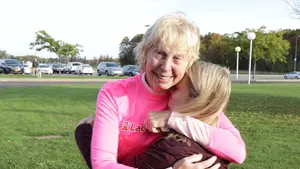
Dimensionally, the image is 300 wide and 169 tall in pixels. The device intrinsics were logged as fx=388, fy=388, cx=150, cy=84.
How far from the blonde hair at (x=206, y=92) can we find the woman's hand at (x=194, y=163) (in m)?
0.20

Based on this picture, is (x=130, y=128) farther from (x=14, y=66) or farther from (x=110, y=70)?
(x=14, y=66)

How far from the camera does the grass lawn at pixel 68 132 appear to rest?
6.15m

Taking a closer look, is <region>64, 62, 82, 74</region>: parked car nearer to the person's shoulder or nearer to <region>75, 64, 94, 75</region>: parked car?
<region>75, 64, 94, 75</region>: parked car

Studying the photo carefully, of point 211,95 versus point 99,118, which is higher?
point 211,95

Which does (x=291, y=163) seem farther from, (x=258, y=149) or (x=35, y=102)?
(x=35, y=102)

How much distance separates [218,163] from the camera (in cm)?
207

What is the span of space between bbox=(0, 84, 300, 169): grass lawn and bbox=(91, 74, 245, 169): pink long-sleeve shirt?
3.89m

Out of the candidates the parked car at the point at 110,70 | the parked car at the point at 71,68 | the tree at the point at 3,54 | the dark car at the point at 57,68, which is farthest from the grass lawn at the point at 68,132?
the tree at the point at 3,54

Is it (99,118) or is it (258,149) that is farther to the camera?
(258,149)

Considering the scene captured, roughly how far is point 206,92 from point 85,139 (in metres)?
0.86

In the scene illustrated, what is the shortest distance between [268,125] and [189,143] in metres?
8.11

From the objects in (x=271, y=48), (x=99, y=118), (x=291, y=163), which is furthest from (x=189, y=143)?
(x=271, y=48)

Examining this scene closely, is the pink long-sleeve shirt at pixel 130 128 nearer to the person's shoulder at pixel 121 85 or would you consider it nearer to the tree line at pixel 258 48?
the person's shoulder at pixel 121 85

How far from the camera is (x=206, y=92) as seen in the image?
1.96 m
